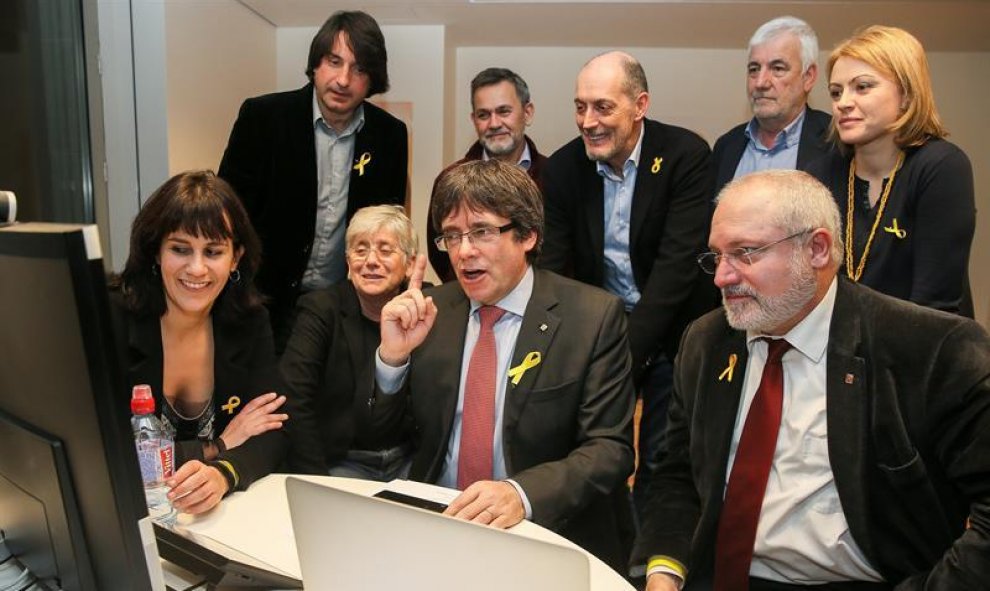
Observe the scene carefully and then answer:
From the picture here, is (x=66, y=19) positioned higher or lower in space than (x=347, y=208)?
higher

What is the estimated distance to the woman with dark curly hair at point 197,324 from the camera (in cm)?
198

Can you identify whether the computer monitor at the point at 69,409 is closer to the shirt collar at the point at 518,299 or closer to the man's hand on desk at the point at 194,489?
the man's hand on desk at the point at 194,489

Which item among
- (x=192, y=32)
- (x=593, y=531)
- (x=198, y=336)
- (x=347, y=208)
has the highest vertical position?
(x=192, y=32)

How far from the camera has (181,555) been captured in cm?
132

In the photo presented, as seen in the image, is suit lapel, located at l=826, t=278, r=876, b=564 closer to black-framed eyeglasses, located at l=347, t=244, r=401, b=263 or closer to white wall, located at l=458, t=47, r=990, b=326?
black-framed eyeglasses, located at l=347, t=244, r=401, b=263

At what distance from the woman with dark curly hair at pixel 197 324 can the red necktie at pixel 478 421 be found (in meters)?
0.45

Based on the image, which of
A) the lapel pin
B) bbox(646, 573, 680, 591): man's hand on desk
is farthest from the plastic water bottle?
the lapel pin

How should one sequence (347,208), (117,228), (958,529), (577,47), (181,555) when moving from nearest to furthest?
(181,555) → (958,529) → (347,208) → (117,228) → (577,47)

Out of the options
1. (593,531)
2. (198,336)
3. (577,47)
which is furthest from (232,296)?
(577,47)

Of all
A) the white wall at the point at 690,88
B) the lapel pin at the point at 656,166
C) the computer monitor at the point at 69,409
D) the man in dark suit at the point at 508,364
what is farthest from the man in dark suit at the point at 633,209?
the white wall at the point at 690,88

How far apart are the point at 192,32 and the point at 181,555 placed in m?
3.03

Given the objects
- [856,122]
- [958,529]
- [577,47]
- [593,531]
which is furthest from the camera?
[577,47]

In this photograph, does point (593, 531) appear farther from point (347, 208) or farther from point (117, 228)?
point (117, 228)

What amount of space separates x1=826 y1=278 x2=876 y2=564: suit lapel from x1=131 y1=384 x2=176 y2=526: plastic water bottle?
4.25 ft
